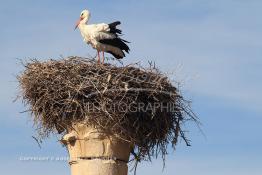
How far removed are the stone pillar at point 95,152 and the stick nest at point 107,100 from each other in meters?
0.12

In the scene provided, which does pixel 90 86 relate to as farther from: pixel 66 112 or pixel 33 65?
pixel 33 65

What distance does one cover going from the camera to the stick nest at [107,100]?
9.35 meters

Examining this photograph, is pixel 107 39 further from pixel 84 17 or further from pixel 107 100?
pixel 107 100

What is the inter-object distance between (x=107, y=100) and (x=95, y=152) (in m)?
0.78

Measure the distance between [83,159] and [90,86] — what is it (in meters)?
1.07

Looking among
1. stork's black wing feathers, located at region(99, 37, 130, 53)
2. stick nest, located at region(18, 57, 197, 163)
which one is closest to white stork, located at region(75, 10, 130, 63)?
stork's black wing feathers, located at region(99, 37, 130, 53)

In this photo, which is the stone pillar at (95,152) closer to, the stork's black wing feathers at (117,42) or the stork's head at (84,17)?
the stork's black wing feathers at (117,42)

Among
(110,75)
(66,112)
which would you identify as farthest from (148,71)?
(66,112)

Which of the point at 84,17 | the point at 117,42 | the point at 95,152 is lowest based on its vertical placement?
the point at 95,152

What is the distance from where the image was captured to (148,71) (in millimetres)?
10078

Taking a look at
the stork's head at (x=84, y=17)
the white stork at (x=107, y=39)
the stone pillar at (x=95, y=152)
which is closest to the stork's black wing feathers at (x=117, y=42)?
the white stork at (x=107, y=39)

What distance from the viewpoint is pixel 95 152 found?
30.4 ft

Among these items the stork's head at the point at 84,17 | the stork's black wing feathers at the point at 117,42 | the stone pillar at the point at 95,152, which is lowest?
the stone pillar at the point at 95,152

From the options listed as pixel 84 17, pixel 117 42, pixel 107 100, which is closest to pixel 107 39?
pixel 117 42
